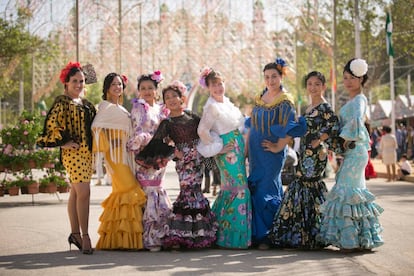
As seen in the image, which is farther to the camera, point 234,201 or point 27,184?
point 27,184

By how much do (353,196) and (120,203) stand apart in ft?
8.19

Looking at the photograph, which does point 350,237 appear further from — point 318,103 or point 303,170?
point 318,103

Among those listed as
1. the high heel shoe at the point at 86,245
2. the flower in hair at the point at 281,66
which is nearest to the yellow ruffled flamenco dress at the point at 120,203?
the high heel shoe at the point at 86,245

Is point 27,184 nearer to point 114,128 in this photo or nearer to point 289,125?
point 114,128

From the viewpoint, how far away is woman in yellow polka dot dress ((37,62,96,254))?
837 cm

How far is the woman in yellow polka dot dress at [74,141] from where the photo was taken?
8367 mm

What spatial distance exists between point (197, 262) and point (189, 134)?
1635 mm

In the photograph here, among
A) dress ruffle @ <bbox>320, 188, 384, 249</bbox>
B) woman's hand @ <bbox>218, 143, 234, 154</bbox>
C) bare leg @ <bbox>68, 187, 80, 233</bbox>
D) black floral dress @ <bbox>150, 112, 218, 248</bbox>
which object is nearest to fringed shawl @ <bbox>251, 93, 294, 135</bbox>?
woman's hand @ <bbox>218, 143, 234, 154</bbox>

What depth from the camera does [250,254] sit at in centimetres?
814

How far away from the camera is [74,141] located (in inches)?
332

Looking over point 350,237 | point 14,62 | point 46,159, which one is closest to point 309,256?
point 350,237

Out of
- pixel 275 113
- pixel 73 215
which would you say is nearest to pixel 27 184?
pixel 73 215

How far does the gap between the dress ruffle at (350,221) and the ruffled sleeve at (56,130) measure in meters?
2.84

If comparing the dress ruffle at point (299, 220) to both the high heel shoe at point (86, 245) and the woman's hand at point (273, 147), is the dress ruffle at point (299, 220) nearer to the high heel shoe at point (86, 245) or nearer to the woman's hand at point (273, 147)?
the woman's hand at point (273, 147)
